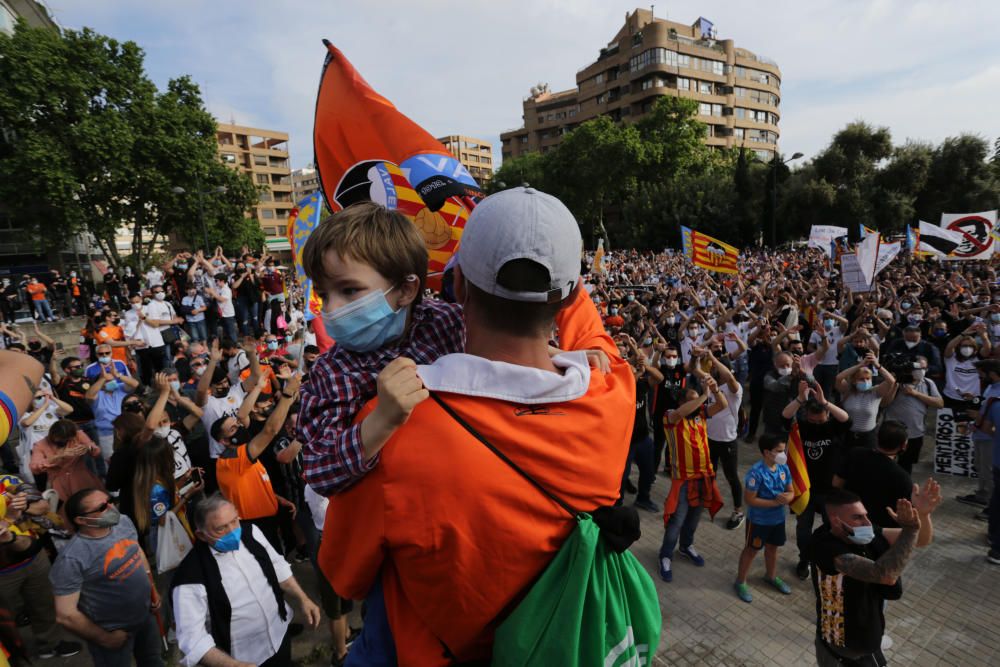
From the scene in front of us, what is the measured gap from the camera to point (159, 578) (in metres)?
5.27

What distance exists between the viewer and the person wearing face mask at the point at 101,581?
311 cm

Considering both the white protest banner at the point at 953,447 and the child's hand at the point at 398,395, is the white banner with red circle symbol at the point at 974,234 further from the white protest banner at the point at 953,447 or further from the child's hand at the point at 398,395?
the child's hand at the point at 398,395

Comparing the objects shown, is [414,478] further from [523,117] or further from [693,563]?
[523,117]

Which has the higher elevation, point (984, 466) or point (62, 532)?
point (62, 532)

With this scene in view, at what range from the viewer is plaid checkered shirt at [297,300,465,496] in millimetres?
978

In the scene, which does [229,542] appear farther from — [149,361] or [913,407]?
[149,361]

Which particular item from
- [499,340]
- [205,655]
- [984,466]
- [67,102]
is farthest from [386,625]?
[67,102]

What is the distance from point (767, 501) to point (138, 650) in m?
5.02

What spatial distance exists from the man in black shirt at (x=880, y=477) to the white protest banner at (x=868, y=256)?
24.3 feet

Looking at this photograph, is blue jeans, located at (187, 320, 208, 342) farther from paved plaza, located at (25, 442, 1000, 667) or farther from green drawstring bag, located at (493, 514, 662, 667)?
green drawstring bag, located at (493, 514, 662, 667)

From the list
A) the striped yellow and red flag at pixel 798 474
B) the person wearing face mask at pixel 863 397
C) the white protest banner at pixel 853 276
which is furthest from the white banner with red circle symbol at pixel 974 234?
the striped yellow and red flag at pixel 798 474

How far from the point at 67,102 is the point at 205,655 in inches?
1187

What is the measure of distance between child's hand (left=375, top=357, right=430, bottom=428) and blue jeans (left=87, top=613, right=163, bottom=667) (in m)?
3.72

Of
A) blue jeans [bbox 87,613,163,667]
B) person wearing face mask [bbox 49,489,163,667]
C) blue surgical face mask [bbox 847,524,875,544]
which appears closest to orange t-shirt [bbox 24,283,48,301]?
blue jeans [bbox 87,613,163,667]
